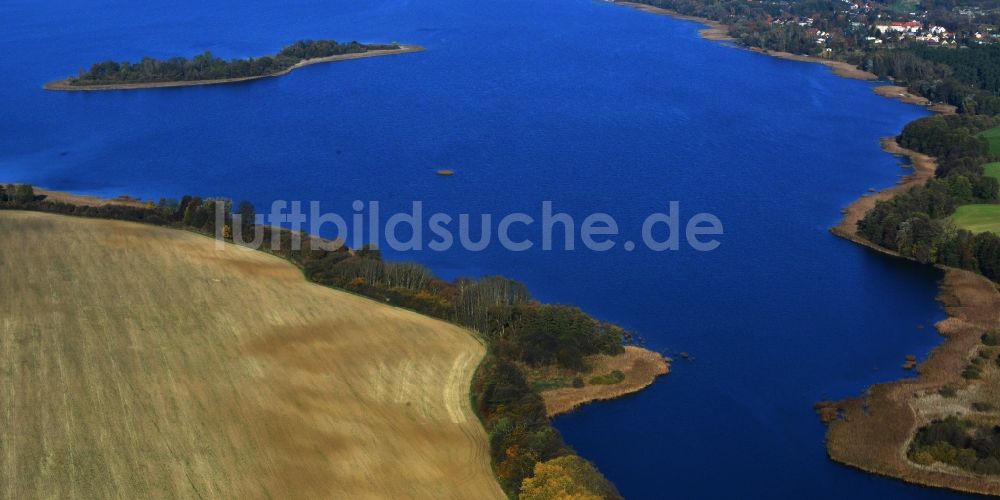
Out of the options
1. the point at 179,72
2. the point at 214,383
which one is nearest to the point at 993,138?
the point at 214,383

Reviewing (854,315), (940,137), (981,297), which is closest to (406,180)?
(854,315)

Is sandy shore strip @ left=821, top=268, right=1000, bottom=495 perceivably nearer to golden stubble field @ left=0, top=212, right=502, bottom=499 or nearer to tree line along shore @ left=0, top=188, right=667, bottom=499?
tree line along shore @ left=0, top=188, right=667, bottom=499

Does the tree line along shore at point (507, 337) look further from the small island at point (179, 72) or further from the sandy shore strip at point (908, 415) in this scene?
the small island at point (179, 72)

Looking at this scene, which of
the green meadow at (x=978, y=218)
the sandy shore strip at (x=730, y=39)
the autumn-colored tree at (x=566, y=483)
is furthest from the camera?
the sandy shore strip at (x=730, y=39)

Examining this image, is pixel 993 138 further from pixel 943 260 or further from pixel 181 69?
pixel 181 69

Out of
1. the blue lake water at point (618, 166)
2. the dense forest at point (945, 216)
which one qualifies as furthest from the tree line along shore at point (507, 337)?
the dense forest at point (945, 216)

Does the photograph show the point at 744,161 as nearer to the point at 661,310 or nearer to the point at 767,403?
the point at 661,310
